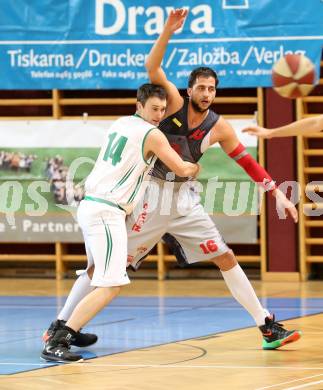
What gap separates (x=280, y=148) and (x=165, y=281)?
83.7 inches

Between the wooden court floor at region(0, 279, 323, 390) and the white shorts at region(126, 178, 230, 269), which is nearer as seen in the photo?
the wooden court floor at region(0, 279, 323, 390)

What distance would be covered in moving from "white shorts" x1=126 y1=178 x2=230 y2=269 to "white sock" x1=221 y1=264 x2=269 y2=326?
0.20 metres

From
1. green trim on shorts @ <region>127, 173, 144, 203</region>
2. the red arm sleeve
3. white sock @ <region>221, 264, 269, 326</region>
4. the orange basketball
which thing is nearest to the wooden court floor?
white sock @ <region>221, 264, 269, 326</region>

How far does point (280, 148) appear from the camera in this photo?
40.7 feet

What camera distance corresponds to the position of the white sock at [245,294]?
24.8 feet

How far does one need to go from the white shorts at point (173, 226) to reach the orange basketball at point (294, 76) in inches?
45.2

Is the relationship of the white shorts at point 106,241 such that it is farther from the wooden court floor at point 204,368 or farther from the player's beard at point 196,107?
the player's beard at point 196,107

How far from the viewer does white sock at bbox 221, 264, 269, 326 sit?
7.57m

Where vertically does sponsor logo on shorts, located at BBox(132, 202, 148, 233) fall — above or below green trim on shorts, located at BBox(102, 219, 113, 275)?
above

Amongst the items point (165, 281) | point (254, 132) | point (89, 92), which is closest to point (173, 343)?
point (254, 132)

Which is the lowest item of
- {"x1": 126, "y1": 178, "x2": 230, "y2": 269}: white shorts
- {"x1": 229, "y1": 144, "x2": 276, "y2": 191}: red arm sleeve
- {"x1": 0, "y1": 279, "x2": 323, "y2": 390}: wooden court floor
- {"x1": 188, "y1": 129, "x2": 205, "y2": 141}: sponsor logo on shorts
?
{"x1": 0, "y1": 279, "x2": 323, "y2": 390}: wooden court floor

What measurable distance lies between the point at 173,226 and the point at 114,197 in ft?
2.42

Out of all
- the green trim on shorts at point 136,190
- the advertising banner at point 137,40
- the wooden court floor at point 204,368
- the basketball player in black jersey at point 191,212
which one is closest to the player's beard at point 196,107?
the basketball player in black jersey at point 191,212

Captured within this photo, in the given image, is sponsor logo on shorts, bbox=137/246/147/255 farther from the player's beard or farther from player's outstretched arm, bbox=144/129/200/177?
the player's beard
